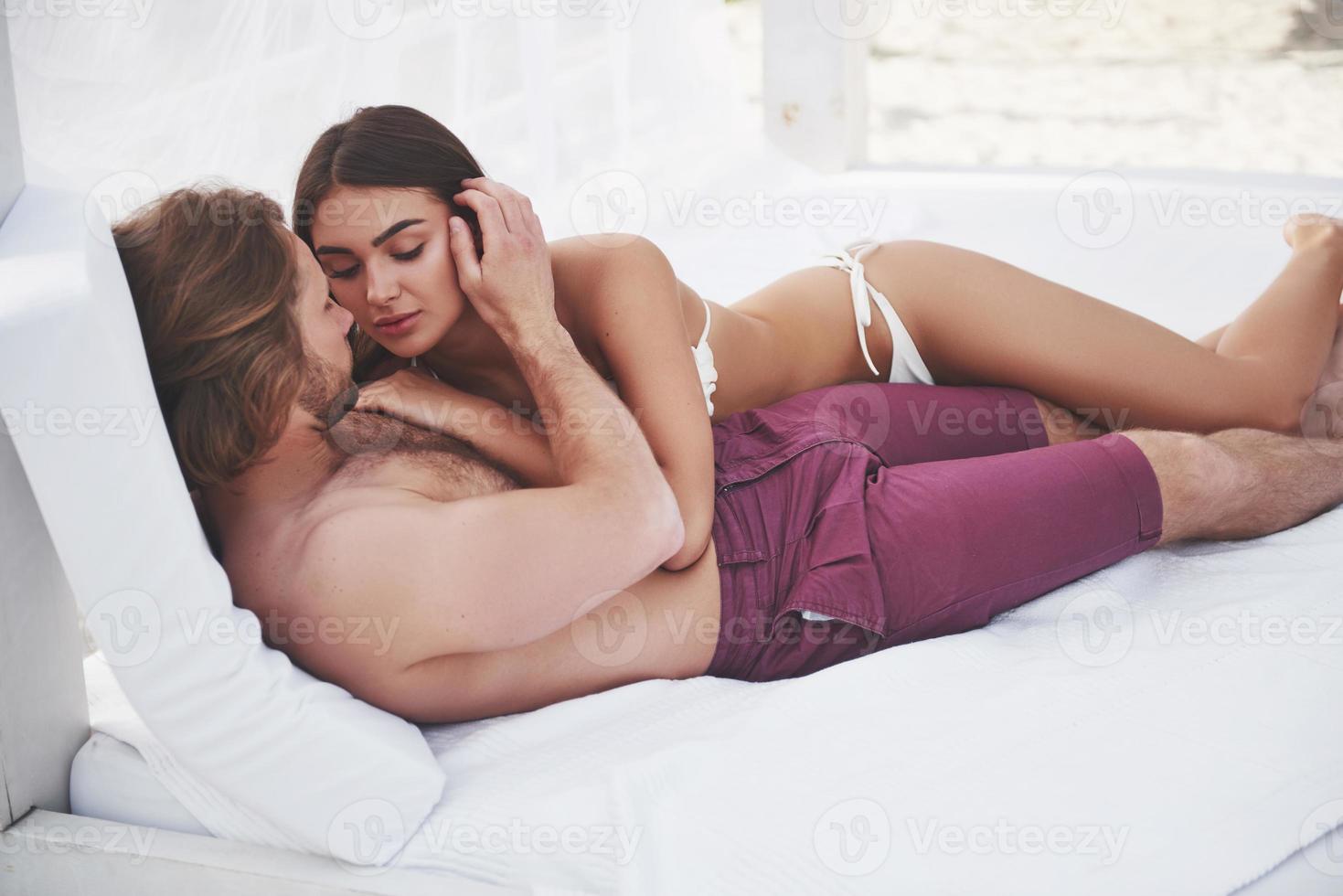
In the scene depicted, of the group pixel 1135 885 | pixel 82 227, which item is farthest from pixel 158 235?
pixel 1135 885

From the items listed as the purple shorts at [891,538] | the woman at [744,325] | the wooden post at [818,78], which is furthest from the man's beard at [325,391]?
the wooden post at [818,78]

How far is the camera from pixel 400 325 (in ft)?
Result: 5.12

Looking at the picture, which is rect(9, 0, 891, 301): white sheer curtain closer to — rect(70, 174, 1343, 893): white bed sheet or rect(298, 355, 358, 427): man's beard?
rect(298, 355, 358, 427): man's beard

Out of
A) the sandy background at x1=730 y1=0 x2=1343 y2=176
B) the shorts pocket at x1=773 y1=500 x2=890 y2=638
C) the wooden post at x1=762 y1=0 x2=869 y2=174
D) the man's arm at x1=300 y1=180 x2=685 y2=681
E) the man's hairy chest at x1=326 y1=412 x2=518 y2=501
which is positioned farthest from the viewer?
the sandy background at x1=730 y1=0 x2=1343 y2=176

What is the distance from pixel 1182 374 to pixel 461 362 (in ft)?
3.81

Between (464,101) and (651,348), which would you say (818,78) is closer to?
(464,101)

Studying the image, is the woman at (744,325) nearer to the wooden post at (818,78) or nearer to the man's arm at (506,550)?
the man's arm at (506,550)

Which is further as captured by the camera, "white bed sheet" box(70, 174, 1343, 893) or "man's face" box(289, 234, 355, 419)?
"man's face" box(289, 234, 355, 419)

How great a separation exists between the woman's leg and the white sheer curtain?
2.46 ft

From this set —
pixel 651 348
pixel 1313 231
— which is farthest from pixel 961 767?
pixel 1313 231

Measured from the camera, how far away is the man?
1.24 metres

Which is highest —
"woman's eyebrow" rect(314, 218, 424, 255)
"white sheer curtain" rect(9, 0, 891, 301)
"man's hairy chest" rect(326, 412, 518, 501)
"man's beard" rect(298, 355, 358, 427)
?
"white sheer curtain" rect(9, 0, 891, 301)

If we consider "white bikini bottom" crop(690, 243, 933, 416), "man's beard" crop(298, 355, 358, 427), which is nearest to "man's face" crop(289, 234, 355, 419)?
"man's beard" crop(298, 355, 358, 427)

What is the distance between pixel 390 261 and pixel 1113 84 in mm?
6105
